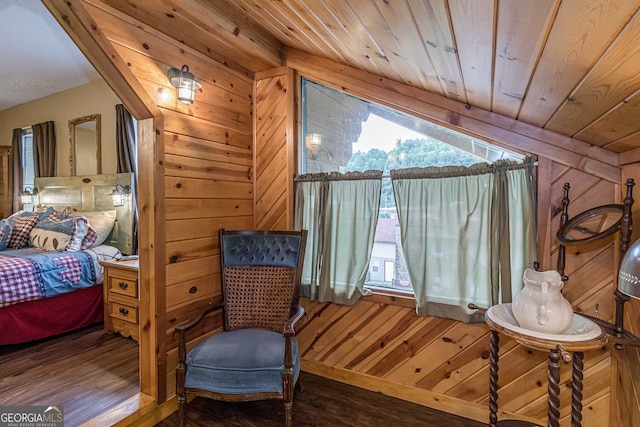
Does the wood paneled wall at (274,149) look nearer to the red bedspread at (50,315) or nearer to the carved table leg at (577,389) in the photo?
the carved table leg at (577,389)

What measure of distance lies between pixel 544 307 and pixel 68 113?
567cm

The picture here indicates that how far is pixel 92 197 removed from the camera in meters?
3.93

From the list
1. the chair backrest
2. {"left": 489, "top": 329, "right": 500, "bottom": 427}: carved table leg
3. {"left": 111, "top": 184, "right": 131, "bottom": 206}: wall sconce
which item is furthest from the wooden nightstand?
{"left": 489, "top": 329, "right": 500, "bottom": 427}: carved table leg

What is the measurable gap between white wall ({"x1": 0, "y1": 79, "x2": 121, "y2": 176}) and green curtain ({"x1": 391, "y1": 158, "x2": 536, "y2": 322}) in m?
A: 3.66

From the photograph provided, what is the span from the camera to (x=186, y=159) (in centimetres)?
216

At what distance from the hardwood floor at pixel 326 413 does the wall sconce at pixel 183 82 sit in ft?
6.81

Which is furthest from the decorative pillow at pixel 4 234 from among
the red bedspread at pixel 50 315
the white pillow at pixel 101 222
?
the red bedspread at pixel 50 315

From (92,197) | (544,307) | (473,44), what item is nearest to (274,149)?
(473,44)

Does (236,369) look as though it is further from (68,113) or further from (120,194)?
Result: (68,113)

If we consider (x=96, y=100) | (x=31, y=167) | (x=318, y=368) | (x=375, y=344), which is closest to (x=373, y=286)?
(x=375, y=344)

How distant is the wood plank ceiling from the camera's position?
821 millimetres

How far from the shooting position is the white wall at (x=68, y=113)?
3.91 meters

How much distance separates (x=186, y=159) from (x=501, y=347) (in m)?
2.44

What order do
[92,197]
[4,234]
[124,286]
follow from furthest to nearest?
[92,197] < [4,234] < [124,286]
